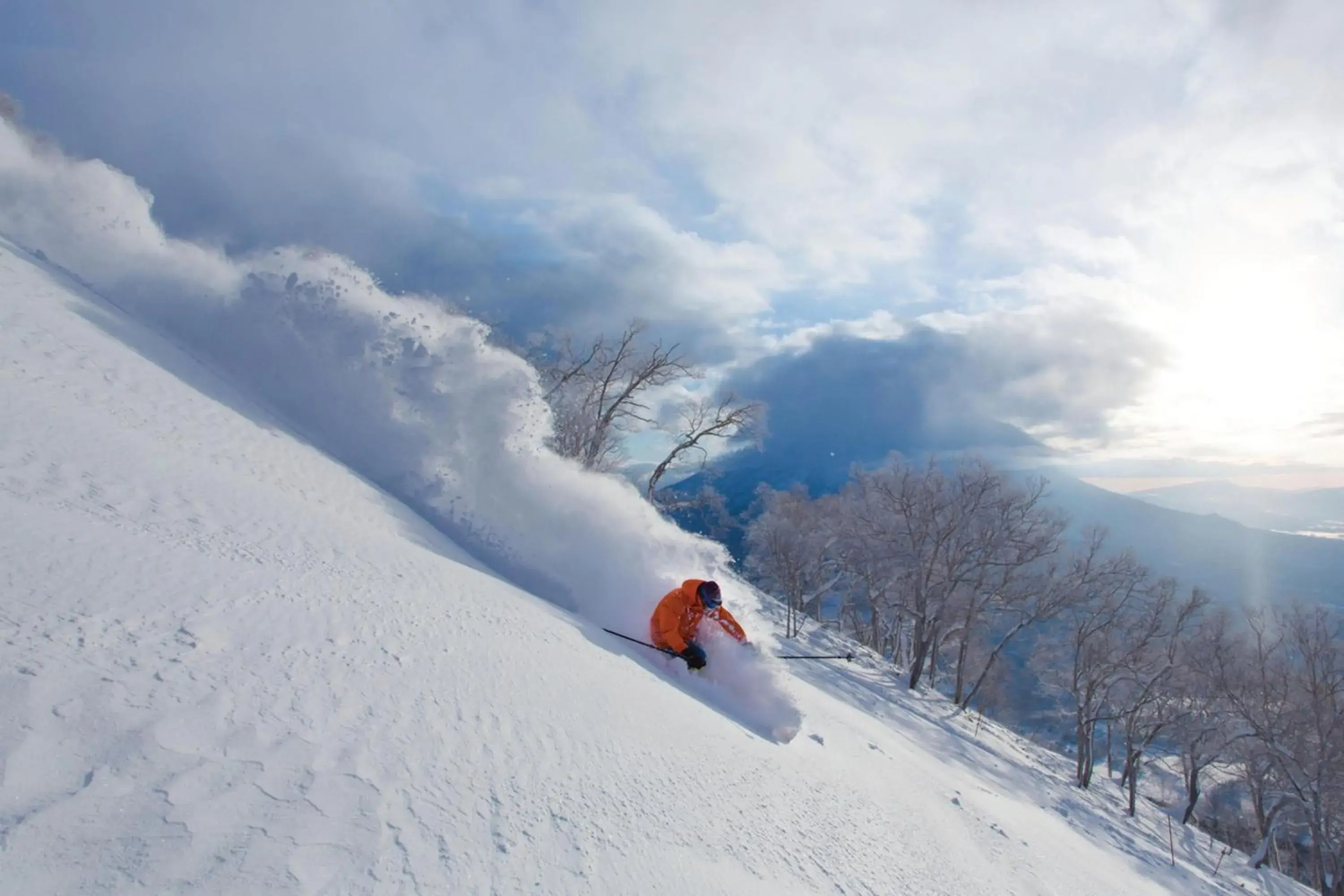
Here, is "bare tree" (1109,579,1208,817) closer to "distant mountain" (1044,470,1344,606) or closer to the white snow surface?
the white snow surface

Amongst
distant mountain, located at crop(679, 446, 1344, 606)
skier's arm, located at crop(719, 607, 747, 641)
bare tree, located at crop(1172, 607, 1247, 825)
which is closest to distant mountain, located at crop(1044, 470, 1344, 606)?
distant mountain, located at crop(679, 446, 1344, 606)

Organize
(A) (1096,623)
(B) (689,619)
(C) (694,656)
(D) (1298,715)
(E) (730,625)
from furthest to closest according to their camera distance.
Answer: (A) (1096,623)
(D) (1298,715)
(E) (730,625)
(B) (689,619)
(C) (694,656)

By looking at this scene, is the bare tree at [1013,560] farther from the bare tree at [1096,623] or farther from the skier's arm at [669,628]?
the skier's arm at [669,628]

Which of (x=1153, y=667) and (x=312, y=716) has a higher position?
(x=1153, y=667)

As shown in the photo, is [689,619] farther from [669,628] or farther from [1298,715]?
[1298,715]

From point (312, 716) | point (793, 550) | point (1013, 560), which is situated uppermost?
point (1013, 560)

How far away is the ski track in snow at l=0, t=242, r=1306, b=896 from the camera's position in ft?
9.18

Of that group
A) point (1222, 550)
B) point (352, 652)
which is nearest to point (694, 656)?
point (352, 652)

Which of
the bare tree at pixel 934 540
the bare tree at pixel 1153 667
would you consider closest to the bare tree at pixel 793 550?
the bare tree at pixel 934 540

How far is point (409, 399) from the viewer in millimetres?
12023

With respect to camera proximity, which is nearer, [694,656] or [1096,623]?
[694,656]

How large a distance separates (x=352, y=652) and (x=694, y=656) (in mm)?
4851

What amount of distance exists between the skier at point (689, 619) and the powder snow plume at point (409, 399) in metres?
0.84

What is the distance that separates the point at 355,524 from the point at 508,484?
12.4ft
